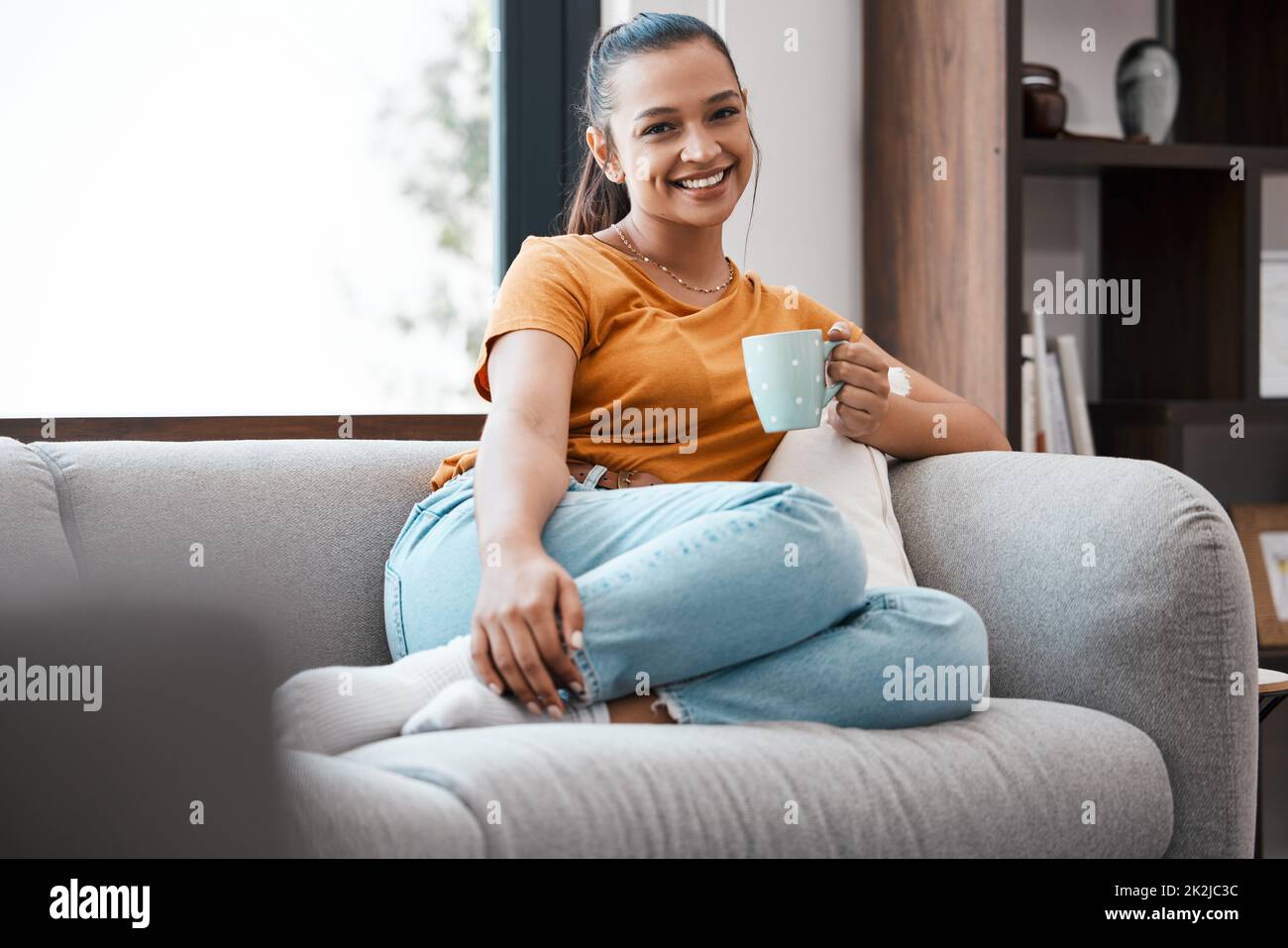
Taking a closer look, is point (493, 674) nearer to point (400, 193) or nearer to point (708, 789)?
point (708, 789)

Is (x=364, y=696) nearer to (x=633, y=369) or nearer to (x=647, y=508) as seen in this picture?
(x=647, y=508)

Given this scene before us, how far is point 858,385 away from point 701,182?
0.30m

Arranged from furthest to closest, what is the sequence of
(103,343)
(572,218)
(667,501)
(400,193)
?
1. (400,193)
2. (103,343)
3. (572,218)
4. (667,501)

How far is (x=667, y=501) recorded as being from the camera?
1125 mm

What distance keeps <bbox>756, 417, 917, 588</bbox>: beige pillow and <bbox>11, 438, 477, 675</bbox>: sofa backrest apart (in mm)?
436

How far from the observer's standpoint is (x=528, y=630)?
98 centimetres

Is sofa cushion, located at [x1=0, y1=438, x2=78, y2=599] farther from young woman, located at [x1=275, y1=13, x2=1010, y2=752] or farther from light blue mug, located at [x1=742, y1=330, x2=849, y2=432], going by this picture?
light blue mug, located at [x1=742, y1=330, x2=849, y2=432]

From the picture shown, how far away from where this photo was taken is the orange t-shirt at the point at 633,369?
4.31 feet

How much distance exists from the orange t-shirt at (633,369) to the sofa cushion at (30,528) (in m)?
0.38

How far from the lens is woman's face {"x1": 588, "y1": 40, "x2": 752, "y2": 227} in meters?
1.41

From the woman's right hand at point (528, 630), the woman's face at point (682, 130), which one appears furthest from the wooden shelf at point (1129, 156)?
the woman's right hand at point (528, 630)

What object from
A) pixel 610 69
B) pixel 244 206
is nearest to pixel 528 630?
pixel 610 69

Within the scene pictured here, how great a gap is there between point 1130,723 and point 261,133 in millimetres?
1536
